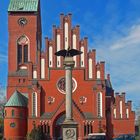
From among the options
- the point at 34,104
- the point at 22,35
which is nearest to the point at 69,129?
the point at 34,104

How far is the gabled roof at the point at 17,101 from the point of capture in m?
72.3

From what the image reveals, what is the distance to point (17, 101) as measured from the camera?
7262 cm

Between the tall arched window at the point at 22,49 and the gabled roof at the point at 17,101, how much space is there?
9.18 metres

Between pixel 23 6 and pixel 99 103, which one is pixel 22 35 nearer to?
pixel 23 6

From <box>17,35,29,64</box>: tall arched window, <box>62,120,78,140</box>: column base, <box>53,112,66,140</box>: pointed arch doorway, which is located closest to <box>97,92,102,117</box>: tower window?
<box>53,112,66,140</box>: pointed arch doorway

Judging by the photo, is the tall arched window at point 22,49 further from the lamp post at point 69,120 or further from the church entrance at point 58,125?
the lamp post at point 69,120

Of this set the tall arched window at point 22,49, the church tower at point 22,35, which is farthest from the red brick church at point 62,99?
the tall arched window at point 22,49

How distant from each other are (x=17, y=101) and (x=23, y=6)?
19313 millimetres

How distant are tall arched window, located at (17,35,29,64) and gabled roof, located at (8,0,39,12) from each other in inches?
184

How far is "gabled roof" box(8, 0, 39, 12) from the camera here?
83.9 metres

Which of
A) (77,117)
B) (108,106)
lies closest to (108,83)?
(108,106)

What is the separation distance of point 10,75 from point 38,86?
8041 mm

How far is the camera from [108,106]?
3000 inches

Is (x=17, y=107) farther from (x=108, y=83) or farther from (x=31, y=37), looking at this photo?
(x=108, y=83)
